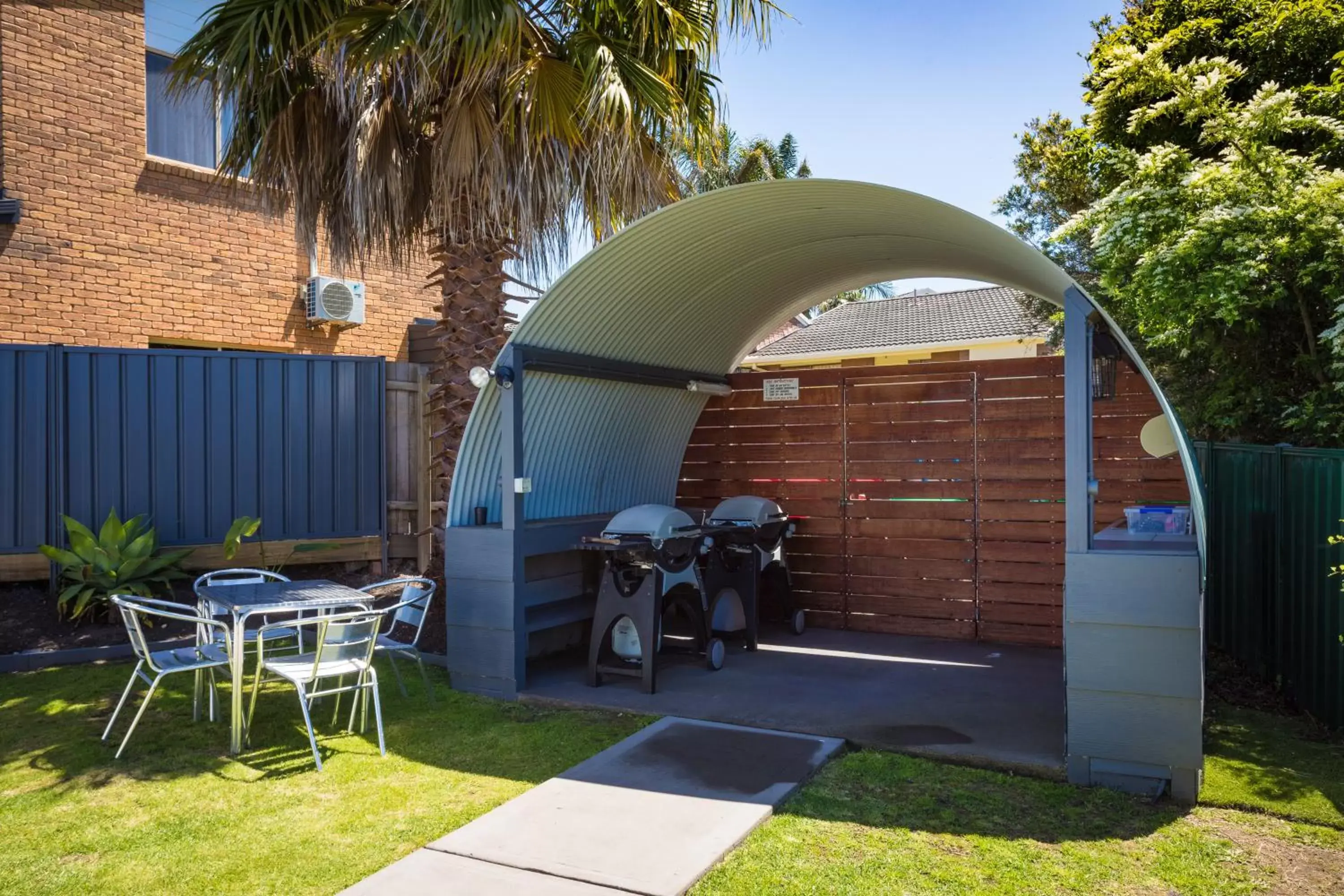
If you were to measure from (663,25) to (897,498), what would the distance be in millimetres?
4084

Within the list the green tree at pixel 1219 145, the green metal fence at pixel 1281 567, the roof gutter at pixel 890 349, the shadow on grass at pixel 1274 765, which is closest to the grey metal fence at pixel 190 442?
the green tree at pixel 1219 145

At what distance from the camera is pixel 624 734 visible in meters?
5.04

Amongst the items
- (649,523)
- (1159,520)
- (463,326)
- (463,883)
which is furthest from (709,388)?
(463,883)

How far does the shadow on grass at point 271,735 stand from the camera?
14.9 feet

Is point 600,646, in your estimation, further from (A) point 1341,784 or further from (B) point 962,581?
(A) point 1341,784

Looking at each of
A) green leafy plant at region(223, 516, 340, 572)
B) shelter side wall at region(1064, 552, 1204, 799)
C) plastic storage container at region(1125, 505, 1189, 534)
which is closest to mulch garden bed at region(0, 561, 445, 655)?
green leafy plant at region(223, 516, 340, 572)

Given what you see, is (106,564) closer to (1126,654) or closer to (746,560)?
(746,560)

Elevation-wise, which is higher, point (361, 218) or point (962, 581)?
point (361, 218)

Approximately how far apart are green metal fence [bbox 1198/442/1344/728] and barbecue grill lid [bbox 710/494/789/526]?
126 inches

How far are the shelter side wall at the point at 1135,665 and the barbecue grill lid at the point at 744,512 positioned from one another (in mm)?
3088

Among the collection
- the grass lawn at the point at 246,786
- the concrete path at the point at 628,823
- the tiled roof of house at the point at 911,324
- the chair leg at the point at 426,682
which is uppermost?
the tiled roof of house at the point at 911,324

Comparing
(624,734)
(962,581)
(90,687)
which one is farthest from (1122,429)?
(90,687)

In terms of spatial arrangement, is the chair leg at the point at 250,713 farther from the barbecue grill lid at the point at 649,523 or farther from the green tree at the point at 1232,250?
the green tree at the point at 1232,250

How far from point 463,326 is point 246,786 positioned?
3.98 meters
